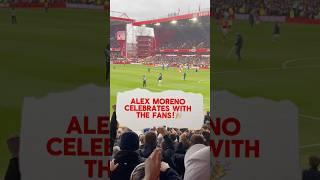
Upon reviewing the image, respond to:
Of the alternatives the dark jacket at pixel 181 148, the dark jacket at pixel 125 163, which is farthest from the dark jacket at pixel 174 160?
the dark jacket at pixel 125 163

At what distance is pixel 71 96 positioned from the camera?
4.91 meters

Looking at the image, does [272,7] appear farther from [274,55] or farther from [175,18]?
[175,18]

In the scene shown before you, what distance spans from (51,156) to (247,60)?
270 cm

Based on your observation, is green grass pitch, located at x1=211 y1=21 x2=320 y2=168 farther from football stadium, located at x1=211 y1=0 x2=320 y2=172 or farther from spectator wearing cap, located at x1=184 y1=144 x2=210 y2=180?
spectator wearing cap, located at x1=184 y1=144 x2=210 y2=180

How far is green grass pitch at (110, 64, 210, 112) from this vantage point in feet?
36.7

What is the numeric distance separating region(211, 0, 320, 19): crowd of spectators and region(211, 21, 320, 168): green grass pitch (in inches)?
7.0

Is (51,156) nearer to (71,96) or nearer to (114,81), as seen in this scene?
(71,96)

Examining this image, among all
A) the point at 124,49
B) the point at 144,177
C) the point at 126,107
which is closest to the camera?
the point at 144,177

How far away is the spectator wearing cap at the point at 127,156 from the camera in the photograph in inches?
176

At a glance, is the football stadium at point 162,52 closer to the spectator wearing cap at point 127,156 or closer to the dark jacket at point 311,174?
the dark jacket at point 311,174

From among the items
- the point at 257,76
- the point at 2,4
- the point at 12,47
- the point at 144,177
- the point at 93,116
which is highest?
the point at 2,4

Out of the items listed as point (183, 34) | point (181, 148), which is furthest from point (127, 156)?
point (183, 34)

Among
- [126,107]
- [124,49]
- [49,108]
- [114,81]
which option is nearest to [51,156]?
[49,108]

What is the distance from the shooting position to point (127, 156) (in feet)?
15.0
